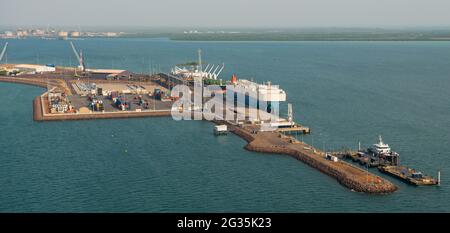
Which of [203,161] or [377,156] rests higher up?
[377,156]

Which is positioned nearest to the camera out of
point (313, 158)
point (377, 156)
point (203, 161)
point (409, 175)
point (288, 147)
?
point (409, 175)

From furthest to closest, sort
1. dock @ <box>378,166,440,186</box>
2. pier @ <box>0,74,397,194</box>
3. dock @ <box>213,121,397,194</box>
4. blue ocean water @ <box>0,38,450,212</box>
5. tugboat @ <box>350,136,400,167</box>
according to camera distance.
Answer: tugboat @ <box>350,136,400,167</box> → dock @ <box>378,166,440,186</box> → pier @ <box>0,74,397,194</box> → dock @ <box>213,121,397,194</box> → blue ocean water @ <box>0,38,450,212</box>

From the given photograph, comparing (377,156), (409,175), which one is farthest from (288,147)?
(409,175)

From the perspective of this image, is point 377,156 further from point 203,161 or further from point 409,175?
point 203,161

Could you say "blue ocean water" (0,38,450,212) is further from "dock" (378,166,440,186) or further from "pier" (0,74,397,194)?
"pier" (0,74,397,194)

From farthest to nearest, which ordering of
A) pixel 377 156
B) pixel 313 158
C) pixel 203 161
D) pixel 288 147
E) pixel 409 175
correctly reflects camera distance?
pixel 288 147 → pixel 203 161 → pixel 377 156 → pixel 313 158 → pixel 409 175

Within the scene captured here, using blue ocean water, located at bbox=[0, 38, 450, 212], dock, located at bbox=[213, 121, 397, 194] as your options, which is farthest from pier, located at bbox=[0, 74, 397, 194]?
blue ocean water, located at bbox=[0, 38, 450, 212]

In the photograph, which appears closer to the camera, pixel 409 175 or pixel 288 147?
pixel 409 175

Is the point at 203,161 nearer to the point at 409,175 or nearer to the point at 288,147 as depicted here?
the point at 288,147

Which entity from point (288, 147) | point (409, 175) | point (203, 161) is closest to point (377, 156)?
point (409, 175)

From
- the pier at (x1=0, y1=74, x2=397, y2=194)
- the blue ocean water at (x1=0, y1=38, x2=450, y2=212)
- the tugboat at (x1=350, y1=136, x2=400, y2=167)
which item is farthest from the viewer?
the tugboat at (x1=350, y1=136, x2=400, y2=167)
